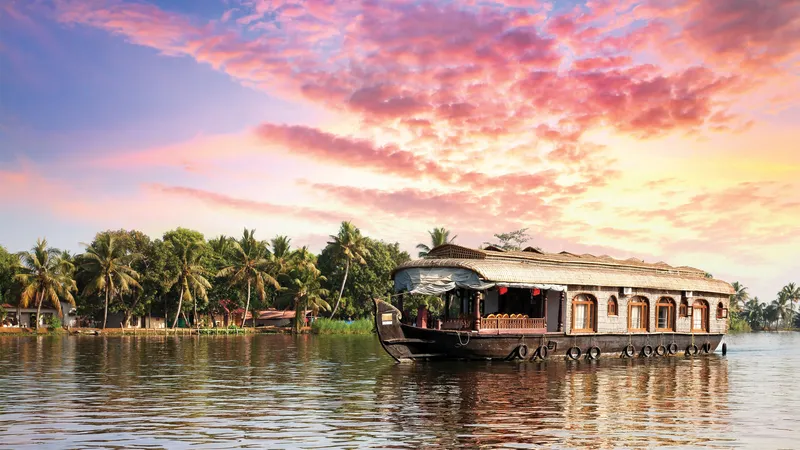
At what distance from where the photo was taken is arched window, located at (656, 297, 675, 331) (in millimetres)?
32406

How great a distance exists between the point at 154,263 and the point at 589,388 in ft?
159

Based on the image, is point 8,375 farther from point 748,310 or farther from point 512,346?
point 748,310

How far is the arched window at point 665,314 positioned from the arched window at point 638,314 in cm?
90

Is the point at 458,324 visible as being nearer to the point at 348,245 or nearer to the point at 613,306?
the point at 613,306

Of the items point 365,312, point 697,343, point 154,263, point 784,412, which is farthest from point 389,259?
point 784,412

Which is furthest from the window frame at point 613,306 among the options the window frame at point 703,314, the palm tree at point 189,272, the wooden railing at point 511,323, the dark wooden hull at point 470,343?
the palm tree at point 189,272


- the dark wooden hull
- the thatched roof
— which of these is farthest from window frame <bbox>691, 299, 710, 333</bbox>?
the dark wooden hull

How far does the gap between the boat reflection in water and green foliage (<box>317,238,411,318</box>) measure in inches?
1690

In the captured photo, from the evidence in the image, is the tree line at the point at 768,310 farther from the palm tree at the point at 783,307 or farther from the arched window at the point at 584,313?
the arched window at the point at 584,313

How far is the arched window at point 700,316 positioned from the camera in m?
34.6

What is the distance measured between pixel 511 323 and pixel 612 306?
5.33m

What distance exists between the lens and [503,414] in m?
14.6

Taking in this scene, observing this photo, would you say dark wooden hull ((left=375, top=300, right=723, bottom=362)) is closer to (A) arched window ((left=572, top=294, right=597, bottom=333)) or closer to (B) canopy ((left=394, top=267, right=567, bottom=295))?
(A) arched window ((left=572, top=294, right=597, bottom=333))

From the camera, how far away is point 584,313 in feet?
96.1
